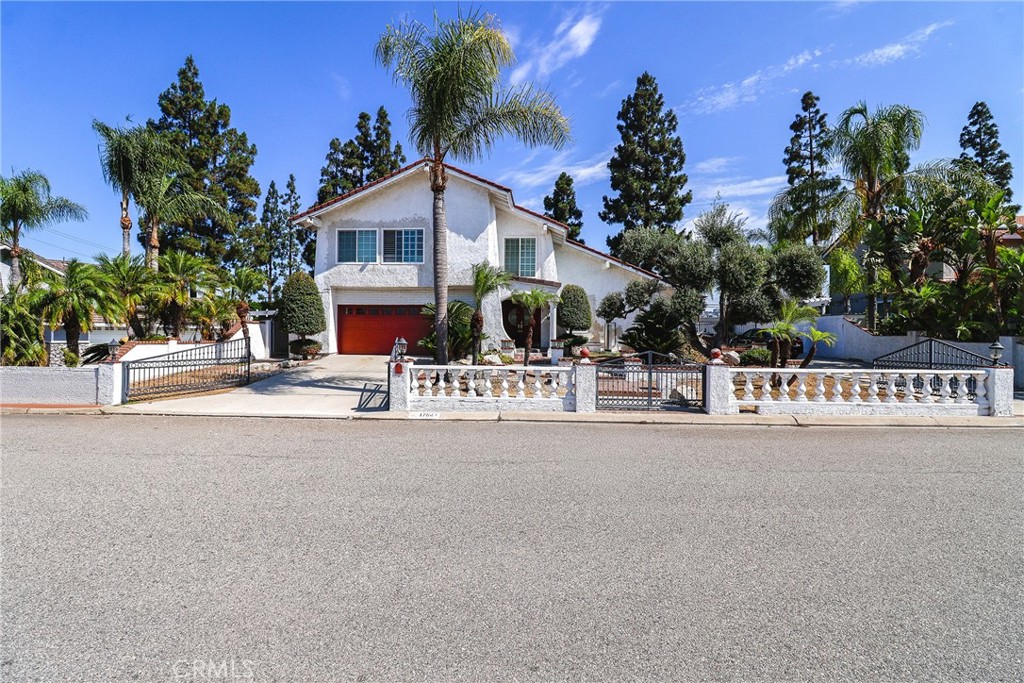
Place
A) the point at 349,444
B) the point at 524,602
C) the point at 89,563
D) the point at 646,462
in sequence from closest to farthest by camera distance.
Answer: the point at 524,602, the point at 89,563, the point at 646,462, the point at 349,444

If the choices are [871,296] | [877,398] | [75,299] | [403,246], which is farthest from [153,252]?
[871,296]

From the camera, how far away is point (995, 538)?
4.53m

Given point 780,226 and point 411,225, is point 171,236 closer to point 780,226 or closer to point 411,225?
point 411,225

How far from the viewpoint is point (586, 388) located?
434 inches

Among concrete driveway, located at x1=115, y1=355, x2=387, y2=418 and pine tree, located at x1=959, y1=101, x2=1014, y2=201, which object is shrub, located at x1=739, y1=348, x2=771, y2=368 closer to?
concrete driveway, located at x1=115, y1=355, x2=387, y2=418

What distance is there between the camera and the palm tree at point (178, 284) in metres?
18.2

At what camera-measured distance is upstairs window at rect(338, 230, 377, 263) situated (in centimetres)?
2216

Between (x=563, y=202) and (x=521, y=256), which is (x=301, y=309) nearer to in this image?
(x=521, y=256)

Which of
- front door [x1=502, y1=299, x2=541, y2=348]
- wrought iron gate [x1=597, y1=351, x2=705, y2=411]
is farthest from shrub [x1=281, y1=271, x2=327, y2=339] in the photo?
wrought iron gate [x1=597, y1=351, x2=705, y2=411]

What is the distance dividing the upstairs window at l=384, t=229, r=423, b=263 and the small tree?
3.37 m

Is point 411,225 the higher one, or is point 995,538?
point 411,225

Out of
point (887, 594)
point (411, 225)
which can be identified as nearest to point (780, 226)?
point (411, 225)

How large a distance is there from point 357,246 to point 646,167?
84.0 feet

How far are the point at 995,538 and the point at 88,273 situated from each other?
1848 centimetres
